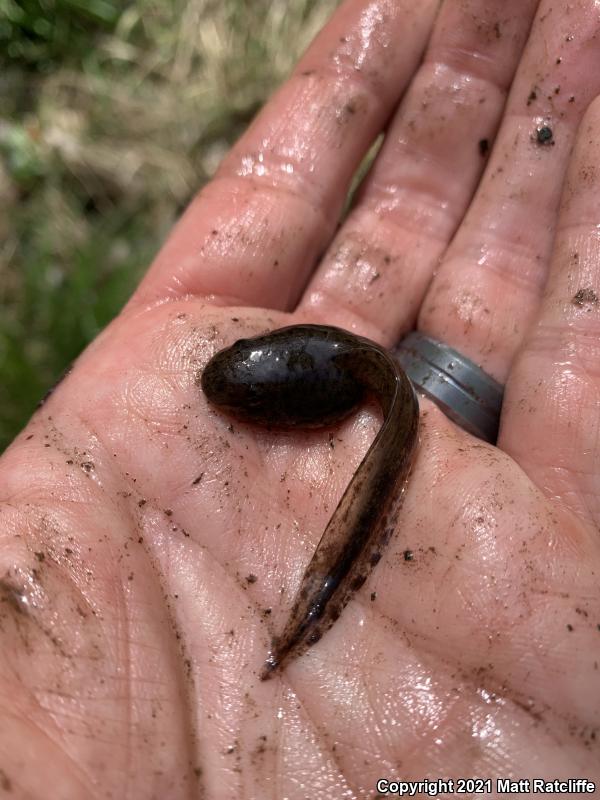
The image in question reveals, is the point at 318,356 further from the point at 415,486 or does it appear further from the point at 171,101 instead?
the point at 171,101

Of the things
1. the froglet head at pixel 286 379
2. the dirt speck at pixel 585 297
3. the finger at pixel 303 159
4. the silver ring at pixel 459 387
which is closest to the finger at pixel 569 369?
the dirt speck at pixel 585 297

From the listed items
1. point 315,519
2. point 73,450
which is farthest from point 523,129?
point 73,450

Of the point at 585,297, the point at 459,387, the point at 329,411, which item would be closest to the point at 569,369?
the point at 585,297

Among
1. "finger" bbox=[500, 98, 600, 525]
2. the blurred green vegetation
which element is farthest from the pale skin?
the blurred green vegetation

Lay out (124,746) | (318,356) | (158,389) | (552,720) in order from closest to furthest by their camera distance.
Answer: (124,746)
(552,720)
(158,389)
(318,356)

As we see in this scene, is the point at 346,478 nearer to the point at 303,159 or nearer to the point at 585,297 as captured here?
the point at 585,297
